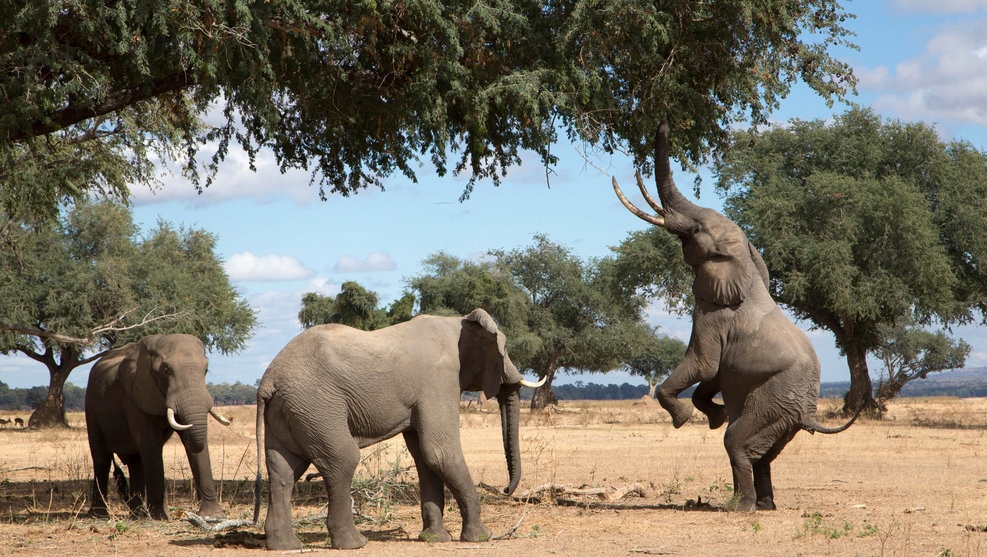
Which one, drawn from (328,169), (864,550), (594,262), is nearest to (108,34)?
(328,169)

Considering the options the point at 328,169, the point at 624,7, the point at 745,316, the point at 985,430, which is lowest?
the point at 985,430

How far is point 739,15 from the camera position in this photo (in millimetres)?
12422

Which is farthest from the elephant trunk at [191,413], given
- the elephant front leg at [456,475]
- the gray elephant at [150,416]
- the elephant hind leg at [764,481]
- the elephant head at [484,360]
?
the elephant hind leg at [764,481]

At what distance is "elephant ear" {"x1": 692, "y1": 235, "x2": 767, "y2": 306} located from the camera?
1125cm

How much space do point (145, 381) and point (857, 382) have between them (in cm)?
2805

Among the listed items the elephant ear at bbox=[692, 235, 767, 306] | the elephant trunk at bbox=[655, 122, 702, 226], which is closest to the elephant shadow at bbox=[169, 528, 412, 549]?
the elephant ear at bbox=[692, 235, 767, 306]

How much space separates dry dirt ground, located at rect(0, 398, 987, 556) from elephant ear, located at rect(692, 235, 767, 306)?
2.18 meters

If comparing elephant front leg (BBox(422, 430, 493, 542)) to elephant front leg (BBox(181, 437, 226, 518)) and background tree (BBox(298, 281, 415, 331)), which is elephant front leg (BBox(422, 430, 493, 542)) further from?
background tree (BBox(298, 281, 415, 331))

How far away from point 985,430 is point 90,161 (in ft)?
75.3

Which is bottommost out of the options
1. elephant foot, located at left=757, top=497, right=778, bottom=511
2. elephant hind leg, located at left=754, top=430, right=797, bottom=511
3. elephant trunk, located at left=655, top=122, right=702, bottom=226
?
elephant foot, located at left=757, top=497, right=778, bottom=511

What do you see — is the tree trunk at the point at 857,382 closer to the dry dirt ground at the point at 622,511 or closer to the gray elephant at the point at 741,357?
the dry dirt ground at the point at 622,511

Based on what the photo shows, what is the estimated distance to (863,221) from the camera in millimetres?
32188

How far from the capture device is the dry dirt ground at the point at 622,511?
8961 mm

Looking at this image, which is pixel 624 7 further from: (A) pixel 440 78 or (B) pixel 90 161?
(B) pixel 90 161
